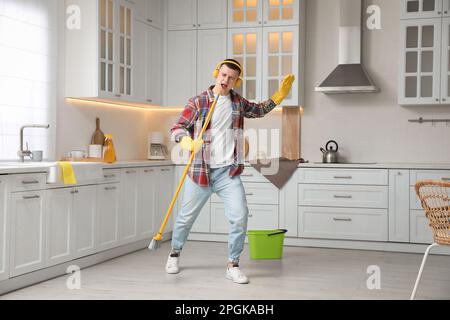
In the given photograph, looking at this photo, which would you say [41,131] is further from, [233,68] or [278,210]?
[278,210]

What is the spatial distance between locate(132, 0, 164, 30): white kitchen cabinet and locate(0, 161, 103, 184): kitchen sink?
1894mm

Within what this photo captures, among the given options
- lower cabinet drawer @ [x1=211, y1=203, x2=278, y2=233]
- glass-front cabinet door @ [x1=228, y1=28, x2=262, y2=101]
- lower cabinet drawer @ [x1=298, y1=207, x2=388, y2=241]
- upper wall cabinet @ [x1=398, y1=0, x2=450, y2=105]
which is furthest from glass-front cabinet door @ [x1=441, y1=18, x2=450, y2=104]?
lower cabinet drawer @ [x1=211, y1=203, x2=278, y2=233]

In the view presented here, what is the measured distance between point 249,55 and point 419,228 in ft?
7.51

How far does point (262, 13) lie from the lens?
6.00 m

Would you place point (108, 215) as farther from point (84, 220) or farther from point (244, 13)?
point (244, 13)

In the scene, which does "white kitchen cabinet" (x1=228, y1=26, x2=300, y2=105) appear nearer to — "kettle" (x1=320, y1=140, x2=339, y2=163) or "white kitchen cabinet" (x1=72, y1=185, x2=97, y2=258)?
"kettle" (x1=320, y1=140, x2=339, y2=163)

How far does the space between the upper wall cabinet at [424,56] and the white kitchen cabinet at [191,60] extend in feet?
5.76

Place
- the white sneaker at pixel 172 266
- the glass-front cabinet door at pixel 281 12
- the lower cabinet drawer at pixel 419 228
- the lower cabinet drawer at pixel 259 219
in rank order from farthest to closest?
the glass-front cabinet door at pixel 281 12, the lower cabinet drawer at pixel 259 219, the lower cabinet drawer at pixel 419 228, the white sneaker at pixel 172 266

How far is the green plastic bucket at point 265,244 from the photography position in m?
4.95

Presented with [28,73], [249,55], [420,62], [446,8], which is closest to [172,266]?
[28,73]

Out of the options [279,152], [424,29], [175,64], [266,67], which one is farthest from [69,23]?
[424,29]

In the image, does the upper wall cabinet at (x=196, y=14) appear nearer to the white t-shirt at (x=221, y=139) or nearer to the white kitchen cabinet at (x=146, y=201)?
the white kitchen cabinet at (x=146, y=201)

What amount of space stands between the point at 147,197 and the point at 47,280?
1602 mm

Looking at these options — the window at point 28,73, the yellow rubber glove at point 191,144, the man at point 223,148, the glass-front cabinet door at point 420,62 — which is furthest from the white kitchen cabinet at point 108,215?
the glass-front cabinet door at point 420,62
